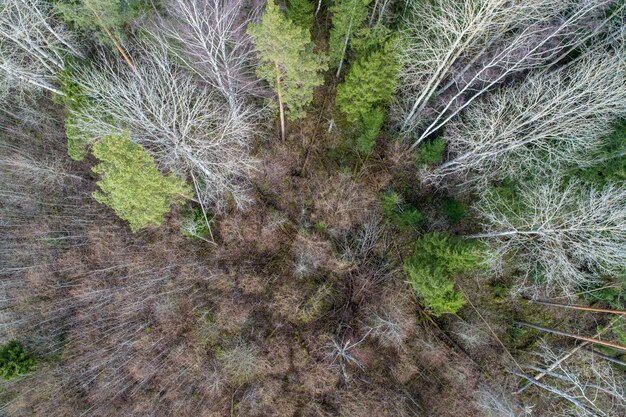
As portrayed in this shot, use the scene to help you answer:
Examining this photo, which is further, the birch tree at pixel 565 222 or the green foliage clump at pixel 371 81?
the green foliage clump at pixel 371 81

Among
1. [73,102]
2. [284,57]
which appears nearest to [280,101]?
[284,57]

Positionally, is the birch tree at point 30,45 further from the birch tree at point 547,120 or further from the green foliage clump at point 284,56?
the birch tree at point 547,120

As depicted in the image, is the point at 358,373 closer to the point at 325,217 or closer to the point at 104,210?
the point at 325,217

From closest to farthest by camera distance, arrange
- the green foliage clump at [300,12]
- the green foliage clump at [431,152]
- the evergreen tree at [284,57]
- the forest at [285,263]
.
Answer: the evergreen tree at [284,57] < the green foliage clump at [300,12] < the forest at [285,263] < the green foliage clump at [431,152]

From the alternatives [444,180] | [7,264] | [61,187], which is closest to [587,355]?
[444,180]

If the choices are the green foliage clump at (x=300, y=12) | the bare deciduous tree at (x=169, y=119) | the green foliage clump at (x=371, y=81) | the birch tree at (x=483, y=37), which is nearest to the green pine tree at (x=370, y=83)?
the green foliage clump at (x=371, y=81)

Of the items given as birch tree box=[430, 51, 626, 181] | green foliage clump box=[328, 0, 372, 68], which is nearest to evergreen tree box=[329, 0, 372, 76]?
green foliage clump box=[328, 0, 372, 68]

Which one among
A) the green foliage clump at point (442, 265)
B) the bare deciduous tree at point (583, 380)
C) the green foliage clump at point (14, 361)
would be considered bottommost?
the bare deciduous tree at point (583, 380)
